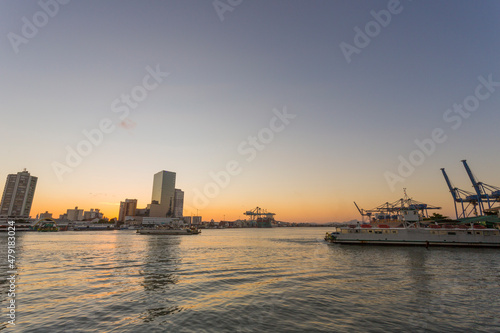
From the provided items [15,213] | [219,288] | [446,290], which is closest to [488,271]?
[446,290]

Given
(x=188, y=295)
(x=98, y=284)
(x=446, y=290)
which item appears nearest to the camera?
(x=188, y=295)

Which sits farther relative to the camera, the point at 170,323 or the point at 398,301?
the point at 398,301

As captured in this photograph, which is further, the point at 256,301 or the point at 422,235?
the point at 422,235

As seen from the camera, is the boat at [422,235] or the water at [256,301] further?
the boat at [422,235]

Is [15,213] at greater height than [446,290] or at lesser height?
greater

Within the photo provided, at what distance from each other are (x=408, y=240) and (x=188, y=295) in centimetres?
6804

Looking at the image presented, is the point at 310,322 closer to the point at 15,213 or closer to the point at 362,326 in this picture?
the point at 362,326

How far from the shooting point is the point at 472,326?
14211mm

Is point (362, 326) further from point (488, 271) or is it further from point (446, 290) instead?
point (488, 271)

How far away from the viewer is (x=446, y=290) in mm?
22016

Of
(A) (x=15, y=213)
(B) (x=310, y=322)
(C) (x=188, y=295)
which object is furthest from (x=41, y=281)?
(A) (x=15, y=213)

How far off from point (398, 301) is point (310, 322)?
9268mm

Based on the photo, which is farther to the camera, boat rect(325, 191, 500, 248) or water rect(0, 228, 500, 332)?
boat rect(325, 191, 500, 248)

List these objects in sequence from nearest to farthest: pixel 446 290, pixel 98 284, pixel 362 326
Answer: pixel 362 326 → pixel 446 290 → pixel 98 284
